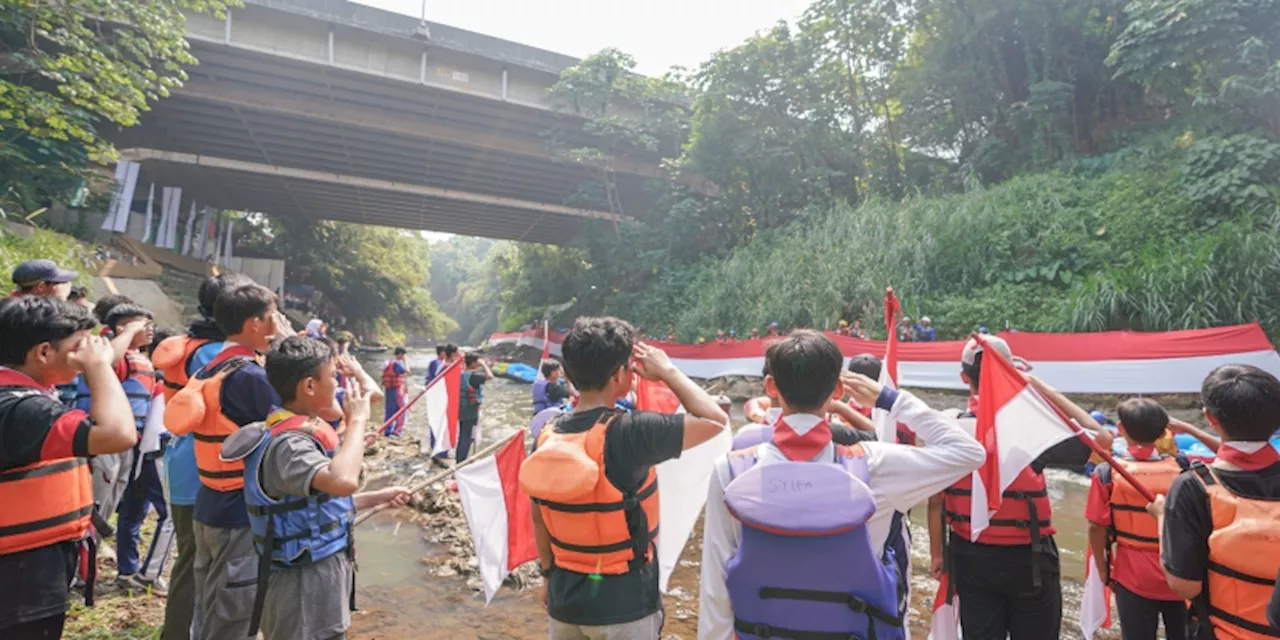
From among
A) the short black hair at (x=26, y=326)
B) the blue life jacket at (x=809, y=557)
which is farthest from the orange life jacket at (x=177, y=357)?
the blue life jacket at (x=809, y=557)

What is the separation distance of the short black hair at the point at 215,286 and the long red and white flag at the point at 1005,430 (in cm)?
374

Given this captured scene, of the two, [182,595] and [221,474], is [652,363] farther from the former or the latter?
[182,595]

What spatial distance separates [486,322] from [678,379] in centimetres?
5686

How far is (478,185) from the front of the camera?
2878 centimetres

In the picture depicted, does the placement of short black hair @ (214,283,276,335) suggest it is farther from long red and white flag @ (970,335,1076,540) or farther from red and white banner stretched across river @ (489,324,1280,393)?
red and white banner stretched across river @ (489,324,1280,393)

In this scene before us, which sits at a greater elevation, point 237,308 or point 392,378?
point 237,308

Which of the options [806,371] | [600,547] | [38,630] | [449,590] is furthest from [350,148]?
[806,371]

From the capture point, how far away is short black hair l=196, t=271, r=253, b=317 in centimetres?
308

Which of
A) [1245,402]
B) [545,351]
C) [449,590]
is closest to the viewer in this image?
[1245,402]

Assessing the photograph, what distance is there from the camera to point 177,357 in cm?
324

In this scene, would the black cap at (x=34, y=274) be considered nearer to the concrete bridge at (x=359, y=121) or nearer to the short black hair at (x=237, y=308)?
the short black hair at (x=237, y=308)

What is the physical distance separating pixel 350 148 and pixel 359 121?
118 inches

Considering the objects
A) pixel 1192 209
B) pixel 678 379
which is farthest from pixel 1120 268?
pixel 678 379

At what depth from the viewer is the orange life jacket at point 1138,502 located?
280 centimetres
